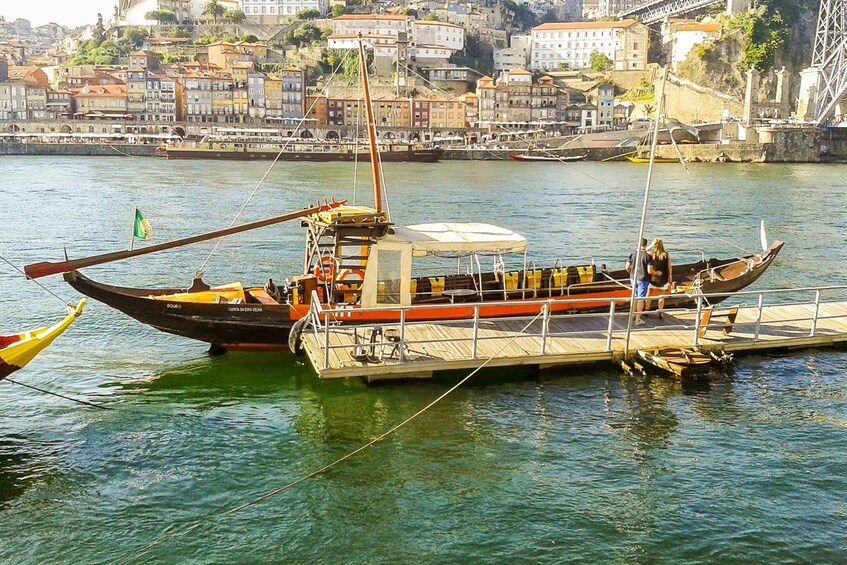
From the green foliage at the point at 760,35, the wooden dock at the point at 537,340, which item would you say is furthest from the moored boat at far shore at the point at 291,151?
the wooden dock at the point at 537,340

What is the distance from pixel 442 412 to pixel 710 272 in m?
7.87

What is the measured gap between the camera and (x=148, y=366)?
15.1 m

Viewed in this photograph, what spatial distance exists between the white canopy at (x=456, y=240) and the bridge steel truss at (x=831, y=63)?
283 ft

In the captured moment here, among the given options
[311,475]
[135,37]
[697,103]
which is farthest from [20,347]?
[135,37]

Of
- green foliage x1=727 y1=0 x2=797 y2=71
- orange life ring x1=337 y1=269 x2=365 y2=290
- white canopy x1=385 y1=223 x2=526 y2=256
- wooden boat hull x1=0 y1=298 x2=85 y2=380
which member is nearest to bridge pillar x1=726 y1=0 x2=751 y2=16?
green foliage x1=727 y1=0 x2=797 y2=71

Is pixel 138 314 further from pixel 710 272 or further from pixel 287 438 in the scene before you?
pixel 710 272

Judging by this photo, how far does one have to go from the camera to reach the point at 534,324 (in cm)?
1473

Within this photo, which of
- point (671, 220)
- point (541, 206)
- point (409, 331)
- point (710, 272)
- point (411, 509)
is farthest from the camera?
point (541, 206)

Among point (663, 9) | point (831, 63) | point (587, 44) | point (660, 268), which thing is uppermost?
point (663, 9)

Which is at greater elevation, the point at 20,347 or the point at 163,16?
the point at 163,16

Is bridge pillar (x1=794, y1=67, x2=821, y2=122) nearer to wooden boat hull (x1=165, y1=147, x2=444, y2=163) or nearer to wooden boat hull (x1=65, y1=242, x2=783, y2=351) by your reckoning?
wooden boat hull (x1=165, y1=147, x2=444, y2=163)

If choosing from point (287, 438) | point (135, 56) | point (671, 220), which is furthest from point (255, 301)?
point (135, 56)

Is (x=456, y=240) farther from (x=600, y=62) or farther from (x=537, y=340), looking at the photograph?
(x=600, y=62)

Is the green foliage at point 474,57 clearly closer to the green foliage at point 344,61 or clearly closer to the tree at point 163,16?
the green foliage at point 344,61
